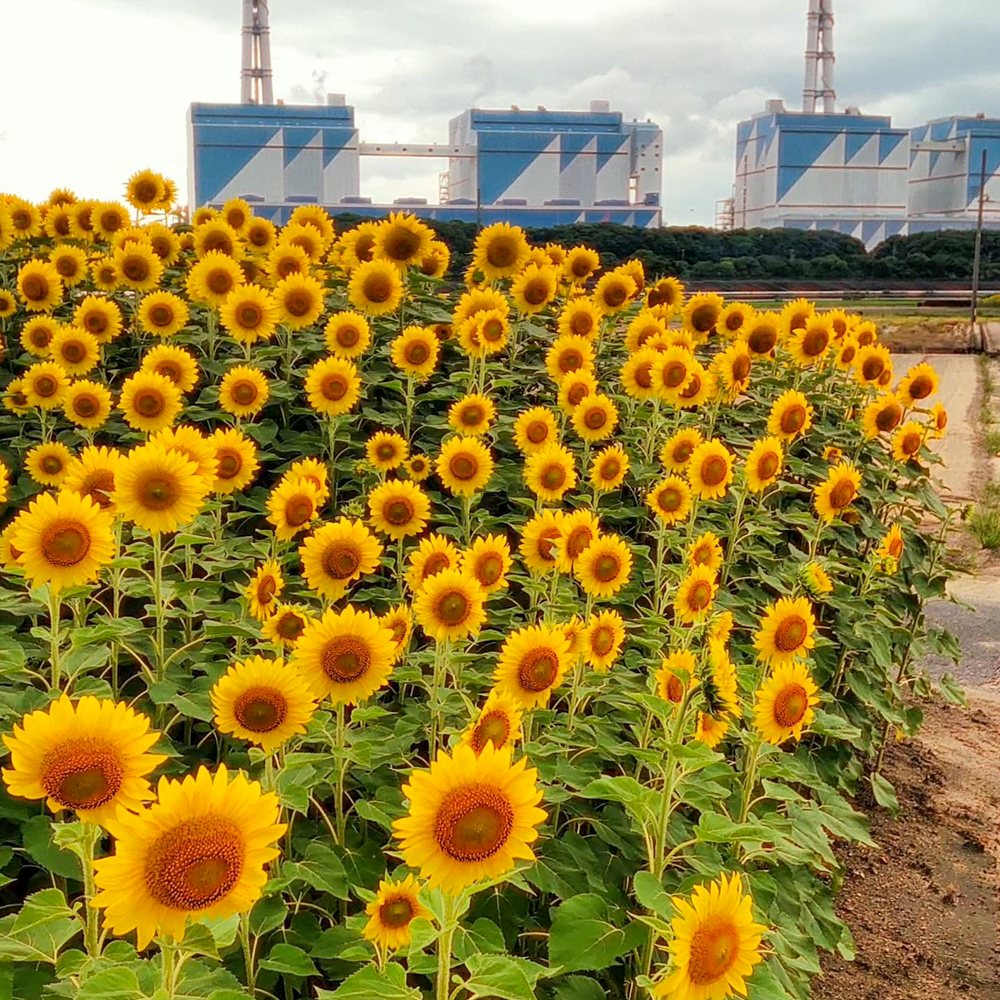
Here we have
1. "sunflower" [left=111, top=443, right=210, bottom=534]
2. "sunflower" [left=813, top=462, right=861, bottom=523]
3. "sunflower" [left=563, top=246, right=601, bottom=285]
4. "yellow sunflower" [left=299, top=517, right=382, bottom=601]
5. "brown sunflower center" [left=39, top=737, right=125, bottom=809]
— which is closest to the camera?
"brown sunflower center" [left=39, top=737, right=125, bottom=809]

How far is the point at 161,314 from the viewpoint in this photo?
14.1 ft

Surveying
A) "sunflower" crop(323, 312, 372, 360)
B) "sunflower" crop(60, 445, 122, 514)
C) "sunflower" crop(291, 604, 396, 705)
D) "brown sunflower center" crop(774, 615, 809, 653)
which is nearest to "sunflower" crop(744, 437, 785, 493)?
"brown sunflower center" crop(774, 615, 809, 653)

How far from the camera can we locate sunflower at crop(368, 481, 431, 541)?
108 inches

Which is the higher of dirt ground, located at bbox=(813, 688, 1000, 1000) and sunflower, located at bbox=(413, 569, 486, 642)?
sunflower, located at bbox=(413, 569, 486, 642)

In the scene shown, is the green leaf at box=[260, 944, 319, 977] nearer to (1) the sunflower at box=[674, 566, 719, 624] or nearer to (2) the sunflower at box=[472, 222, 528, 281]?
(1) the sunflower at box=[674, 566, 719, 624]

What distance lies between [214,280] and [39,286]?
35.7 inches

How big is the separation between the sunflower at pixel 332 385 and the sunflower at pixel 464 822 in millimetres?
2476

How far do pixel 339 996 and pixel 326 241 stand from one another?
4503 millimetres

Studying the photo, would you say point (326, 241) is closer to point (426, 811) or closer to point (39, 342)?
point (39, 342)

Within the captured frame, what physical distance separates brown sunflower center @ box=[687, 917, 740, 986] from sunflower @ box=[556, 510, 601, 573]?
1148mm

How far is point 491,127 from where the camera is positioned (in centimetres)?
7169

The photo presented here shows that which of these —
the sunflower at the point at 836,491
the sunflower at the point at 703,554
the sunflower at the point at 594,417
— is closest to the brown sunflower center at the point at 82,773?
the sunflower at the point at 703,554

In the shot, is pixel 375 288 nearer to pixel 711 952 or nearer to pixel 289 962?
pixel 289 962

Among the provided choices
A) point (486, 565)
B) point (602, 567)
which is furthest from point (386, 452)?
point (486, 565)
